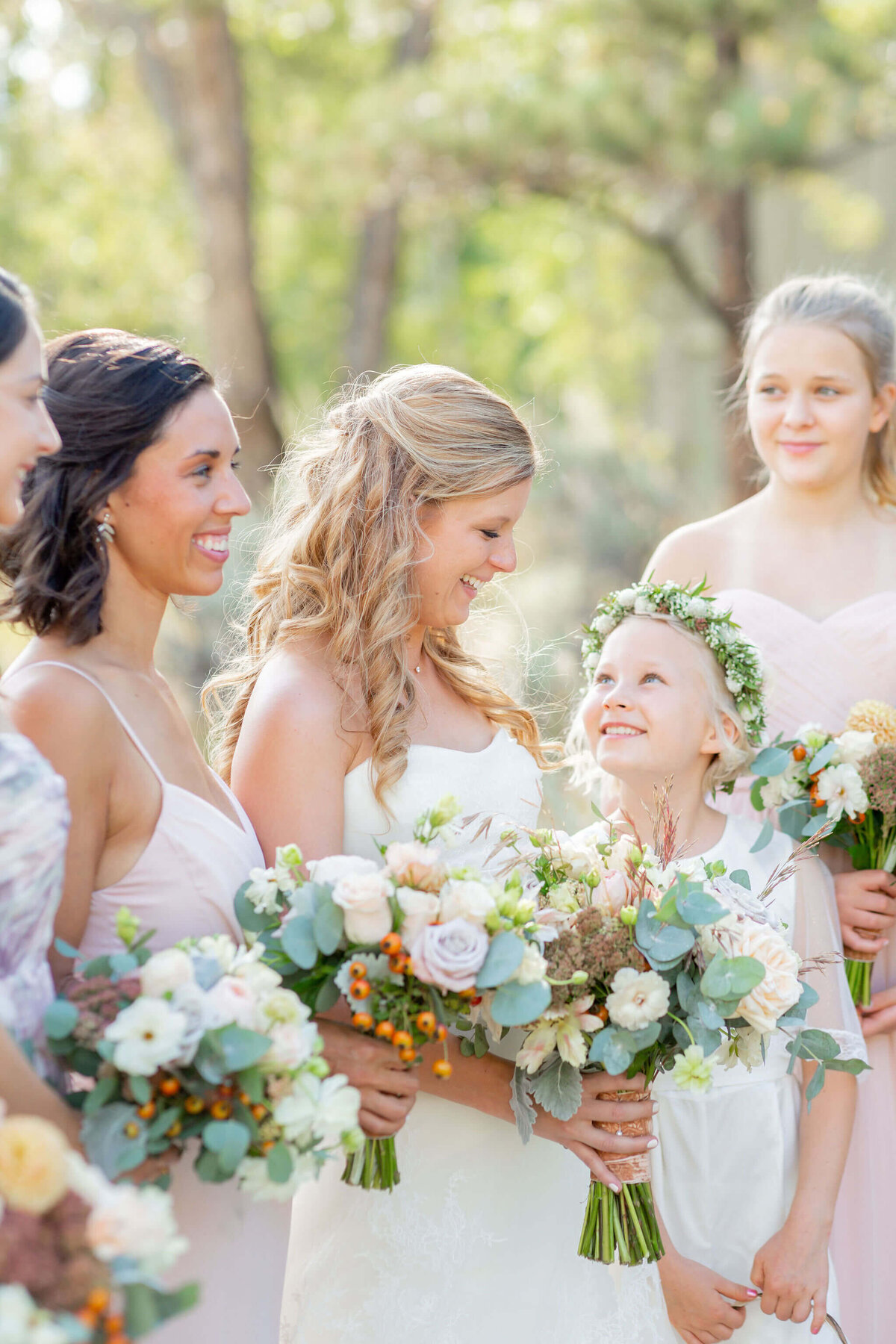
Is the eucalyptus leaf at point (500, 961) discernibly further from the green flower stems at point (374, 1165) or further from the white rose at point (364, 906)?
the green flower stems at point (374, 1165)

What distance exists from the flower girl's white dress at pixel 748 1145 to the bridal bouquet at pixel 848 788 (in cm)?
24

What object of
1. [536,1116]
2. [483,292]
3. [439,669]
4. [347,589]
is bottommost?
[483,292]

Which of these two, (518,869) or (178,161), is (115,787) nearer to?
(518,869)

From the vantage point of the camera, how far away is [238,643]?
12.6 feet

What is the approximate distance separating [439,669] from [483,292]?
76.5 ft

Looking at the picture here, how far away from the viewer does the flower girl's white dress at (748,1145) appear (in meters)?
3.14

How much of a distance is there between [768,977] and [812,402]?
2.16 metres

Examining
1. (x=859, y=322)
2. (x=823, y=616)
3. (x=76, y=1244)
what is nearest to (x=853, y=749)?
(x=823, y=616)

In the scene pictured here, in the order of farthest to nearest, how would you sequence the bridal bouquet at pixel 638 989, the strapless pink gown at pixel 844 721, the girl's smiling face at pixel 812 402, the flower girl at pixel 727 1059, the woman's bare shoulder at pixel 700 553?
the woman's bare shoulder at pixel 700 553 → the girl's smiling face at pixel 812 402 → the strapless pink gown at pixel 844 721 → the flower girl at pixel 727 1059 → the bridal bouquet at pixel 638 989

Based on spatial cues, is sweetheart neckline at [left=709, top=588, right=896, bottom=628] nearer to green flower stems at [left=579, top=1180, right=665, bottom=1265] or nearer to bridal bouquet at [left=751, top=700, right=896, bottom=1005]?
bridal bouquet at [left=751, top=700, right=896, bottom=1005]

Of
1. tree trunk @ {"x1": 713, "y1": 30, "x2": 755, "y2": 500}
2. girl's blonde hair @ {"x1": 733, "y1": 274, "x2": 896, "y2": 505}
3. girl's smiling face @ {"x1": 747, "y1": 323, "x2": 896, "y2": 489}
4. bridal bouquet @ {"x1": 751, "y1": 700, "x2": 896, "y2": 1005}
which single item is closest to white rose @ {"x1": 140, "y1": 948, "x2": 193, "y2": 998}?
bridal bouquet @ {"x1": 751, "y1": 700, "x2": 896, "y2": 1005}

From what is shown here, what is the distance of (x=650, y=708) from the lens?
335 centimetres

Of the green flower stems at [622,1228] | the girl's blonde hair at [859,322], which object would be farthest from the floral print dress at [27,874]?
the girl's blonde hair at [859,322]

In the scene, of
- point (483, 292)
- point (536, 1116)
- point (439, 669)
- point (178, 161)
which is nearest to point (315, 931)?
point (536, 1116)
